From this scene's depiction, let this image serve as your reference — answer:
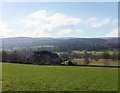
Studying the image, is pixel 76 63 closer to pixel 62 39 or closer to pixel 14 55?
pixel 62 39

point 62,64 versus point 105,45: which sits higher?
point 105,45

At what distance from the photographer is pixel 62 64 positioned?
47.2 metres

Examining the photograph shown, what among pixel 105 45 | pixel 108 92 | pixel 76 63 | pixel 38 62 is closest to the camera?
pixel 108 92

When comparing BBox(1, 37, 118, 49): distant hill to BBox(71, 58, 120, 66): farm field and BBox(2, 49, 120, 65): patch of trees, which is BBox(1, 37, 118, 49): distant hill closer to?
BBox(2, 49, 120, 65): patch of trees

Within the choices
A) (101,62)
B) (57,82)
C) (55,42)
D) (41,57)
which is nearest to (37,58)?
(41,57)

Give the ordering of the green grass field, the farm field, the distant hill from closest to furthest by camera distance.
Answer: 1. the green grass field
2. the farm field
3. the distant hill

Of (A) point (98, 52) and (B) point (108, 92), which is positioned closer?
(B) point (108, 92)

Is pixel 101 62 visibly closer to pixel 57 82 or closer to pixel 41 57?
pixel 41 57

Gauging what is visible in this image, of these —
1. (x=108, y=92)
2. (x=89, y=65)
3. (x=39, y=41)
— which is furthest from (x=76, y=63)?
(x=108, y=92)

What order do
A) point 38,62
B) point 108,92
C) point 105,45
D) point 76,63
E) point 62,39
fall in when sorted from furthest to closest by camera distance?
point 105,45 < point 62,39 < point 76,63 < point 38,62 < point 108,92

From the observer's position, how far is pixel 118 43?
57.1 m

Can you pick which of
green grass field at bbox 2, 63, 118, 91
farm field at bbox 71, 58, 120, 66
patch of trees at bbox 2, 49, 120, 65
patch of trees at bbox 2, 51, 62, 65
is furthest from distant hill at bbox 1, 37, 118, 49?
green grass field at bbox 2, 63, 118, 91

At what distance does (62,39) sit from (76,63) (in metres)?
7.55

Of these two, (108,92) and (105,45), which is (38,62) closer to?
(105,45)
